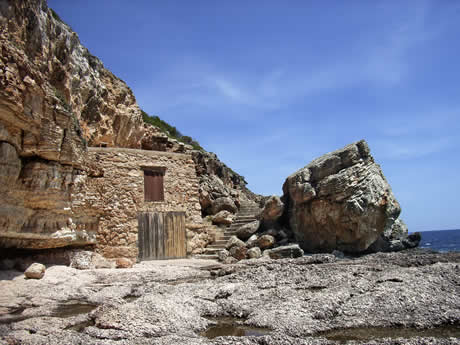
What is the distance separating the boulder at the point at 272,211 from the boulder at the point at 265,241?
5.27 ft

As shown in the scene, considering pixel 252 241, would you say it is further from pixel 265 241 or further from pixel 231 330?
pixel 231 330

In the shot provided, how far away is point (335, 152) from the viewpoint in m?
15.8

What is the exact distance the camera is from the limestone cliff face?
25.0ft

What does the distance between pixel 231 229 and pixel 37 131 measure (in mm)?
10711

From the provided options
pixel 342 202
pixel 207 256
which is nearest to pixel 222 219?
pixel 207 256

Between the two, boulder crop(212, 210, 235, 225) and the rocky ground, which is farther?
boulder crop(212, 210, 235, 225)

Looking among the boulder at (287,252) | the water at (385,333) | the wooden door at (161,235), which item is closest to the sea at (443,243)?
the boulder at (287,252)

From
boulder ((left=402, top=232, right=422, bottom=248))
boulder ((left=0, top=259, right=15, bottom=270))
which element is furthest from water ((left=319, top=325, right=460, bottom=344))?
boulder ((left=402, top=232, right=422, bottom=248))

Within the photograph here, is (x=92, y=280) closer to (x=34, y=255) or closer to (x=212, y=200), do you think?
(x=34, y=255)

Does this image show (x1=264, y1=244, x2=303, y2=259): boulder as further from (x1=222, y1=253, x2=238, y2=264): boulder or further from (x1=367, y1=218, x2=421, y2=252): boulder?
(x1=367, y1=218, x2=421, y2=252): boulder

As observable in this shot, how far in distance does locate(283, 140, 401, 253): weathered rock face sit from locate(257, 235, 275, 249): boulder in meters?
1.50

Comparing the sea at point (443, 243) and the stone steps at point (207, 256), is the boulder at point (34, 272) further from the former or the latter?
the sea at point (443, 243)

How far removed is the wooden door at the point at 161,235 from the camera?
13.8m

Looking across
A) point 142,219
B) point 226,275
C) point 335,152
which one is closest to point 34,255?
point 142,219
